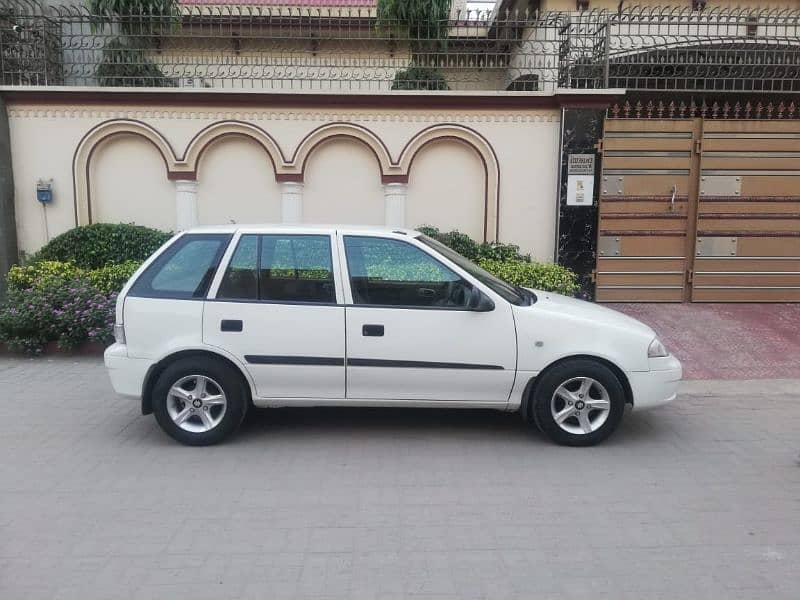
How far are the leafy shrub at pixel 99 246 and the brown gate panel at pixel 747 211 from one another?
808cm

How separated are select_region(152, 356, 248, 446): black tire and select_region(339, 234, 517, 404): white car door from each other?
0.87 meters

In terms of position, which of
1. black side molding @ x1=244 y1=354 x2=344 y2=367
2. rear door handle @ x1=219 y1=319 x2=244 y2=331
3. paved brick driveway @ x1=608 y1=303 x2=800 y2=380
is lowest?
paved brick driveway @ x1=608 y1=303 x2=800 y2=380

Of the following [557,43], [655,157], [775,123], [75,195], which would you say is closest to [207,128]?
[75,195]

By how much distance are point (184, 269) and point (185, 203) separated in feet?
16.8

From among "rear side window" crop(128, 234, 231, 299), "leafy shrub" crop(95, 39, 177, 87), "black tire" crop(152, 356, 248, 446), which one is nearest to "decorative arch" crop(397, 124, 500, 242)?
"leafy shrub" crop(95, 39, 177, 87)

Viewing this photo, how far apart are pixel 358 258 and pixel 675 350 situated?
466cm

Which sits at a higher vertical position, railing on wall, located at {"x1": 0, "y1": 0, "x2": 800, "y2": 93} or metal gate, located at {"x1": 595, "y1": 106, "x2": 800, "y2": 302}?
railing on wall, located at {"x1": 0, "y1": 0, "x2": 800, "y2": 93}

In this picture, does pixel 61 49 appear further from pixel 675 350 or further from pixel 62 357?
pixel 675 350

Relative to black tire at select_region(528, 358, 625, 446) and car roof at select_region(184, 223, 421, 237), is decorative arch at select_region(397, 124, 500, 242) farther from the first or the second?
black tire at select_region(528, 358, 625, 446)

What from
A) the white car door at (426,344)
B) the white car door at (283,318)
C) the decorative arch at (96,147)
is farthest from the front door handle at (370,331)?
the decorative arch at (96,147)

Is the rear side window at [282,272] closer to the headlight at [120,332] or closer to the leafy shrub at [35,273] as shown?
the headlight at [120,332]

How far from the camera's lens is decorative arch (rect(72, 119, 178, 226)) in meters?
9.72

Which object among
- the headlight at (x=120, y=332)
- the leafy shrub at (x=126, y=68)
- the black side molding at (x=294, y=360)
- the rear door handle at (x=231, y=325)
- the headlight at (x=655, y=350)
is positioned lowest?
the black side molding at (x=294, y=360)

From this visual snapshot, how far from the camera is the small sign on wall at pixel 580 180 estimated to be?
31.7 feet
